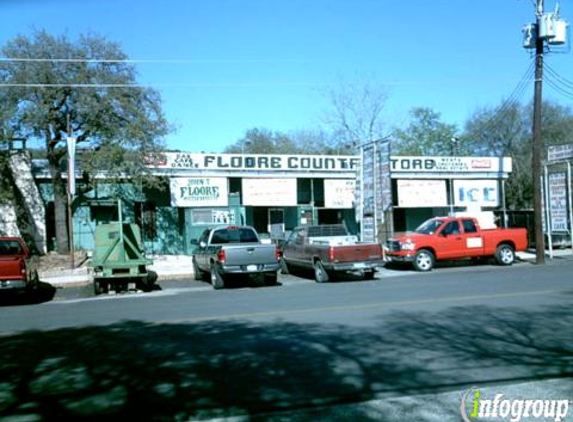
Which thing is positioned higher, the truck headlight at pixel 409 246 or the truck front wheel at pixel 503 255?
the truck headlight at pixel 409 246

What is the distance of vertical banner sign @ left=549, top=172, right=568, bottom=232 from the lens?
81.9ft

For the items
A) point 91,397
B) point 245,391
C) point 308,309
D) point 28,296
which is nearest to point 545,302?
point 308,309

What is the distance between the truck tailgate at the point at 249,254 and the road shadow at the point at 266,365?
262 inches

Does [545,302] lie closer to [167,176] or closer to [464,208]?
[167,176]

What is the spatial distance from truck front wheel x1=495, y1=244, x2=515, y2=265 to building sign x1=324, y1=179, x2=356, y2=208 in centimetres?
935

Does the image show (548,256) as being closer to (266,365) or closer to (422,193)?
(422,193)

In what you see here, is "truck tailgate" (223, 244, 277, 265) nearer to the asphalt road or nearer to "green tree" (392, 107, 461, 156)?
the asphalt road

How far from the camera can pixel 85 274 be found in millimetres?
21516

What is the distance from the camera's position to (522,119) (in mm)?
48562

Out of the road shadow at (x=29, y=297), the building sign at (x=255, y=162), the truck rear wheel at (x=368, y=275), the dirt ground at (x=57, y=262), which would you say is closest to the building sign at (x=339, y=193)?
the building sign at (x=255, y=162)

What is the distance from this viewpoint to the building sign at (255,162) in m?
27.8

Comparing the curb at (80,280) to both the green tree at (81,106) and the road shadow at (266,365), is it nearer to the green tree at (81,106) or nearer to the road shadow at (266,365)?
the green tree at (81,106)

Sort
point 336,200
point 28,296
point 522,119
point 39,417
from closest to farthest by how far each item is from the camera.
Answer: point 39,417 < point 28,296 < point 336,200 < point 522,119

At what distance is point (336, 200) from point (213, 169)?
666 centimetres
